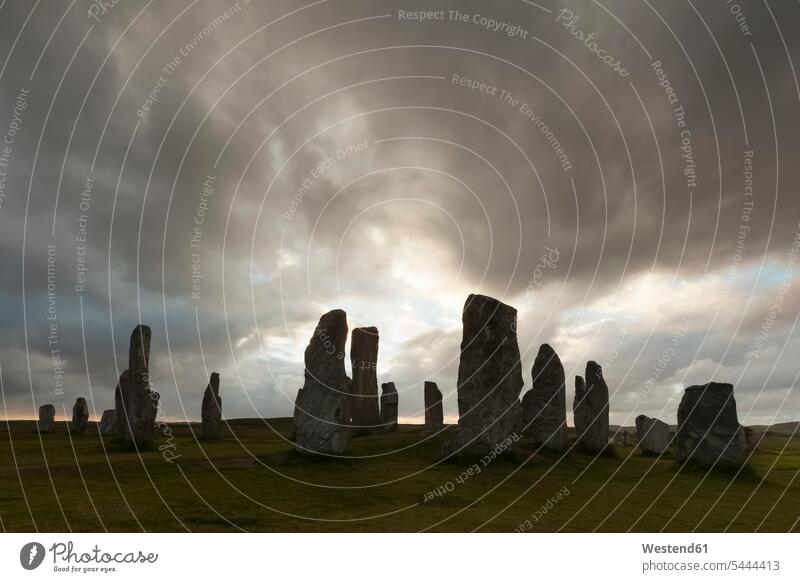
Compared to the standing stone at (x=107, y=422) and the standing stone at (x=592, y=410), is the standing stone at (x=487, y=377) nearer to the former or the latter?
the standing stone at (x=592, y=410)

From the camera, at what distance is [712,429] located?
80.2ft

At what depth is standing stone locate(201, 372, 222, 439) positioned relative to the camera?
1352 inches

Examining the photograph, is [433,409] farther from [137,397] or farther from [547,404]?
[137,397]

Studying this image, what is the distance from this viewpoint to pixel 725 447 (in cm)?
2412

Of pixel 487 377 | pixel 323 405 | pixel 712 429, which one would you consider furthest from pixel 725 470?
pixel 323 405

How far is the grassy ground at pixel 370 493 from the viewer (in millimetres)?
14281

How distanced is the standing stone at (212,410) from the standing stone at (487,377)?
16.4 meters

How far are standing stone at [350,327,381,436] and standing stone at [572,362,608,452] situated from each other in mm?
12268

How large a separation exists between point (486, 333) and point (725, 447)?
33.7 feet

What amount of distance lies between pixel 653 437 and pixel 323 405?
18682 millimetres

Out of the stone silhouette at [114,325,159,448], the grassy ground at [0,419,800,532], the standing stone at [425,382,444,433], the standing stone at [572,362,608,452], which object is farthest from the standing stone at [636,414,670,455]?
the stone silhouette at [114,325,159,448]

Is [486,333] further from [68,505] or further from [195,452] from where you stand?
[68,505]

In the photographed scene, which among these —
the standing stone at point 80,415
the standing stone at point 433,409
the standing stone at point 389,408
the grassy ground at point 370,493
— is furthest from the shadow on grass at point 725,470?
the standing stone at point 80,415

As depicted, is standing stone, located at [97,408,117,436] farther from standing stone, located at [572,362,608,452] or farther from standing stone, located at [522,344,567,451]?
standing stone, located at [572,362,608,452]
